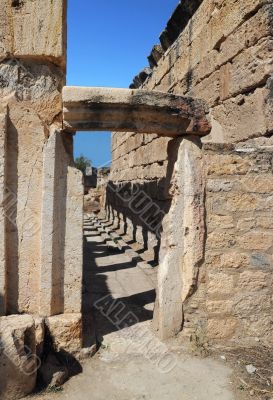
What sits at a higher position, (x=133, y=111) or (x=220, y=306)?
(x=133, y=111)

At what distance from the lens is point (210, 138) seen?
5.30 m

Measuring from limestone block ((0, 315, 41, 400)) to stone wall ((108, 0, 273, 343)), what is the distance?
1501 millimetres

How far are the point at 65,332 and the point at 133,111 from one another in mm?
2080

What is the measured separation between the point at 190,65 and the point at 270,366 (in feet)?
15.5

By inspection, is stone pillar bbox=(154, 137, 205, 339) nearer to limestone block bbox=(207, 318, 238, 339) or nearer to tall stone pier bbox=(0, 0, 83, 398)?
limestone block bbox=(207, 318, 238, 339)

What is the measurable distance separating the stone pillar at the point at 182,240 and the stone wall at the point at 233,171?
4 centimetres

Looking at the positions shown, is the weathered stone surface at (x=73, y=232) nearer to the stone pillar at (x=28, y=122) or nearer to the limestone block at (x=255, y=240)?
the stone pillar at (x=28, y=122)

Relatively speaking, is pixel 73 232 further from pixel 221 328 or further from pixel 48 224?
pixel 221 328

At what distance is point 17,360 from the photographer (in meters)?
2.71

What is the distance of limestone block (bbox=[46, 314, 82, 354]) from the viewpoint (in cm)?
328

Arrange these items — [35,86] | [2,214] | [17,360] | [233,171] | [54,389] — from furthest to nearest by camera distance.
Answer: [233,171], [35,86], [2,214], [54,389], [17,360]

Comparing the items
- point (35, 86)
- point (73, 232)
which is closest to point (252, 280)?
point (73, 232)

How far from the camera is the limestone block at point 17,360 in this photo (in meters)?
2.68

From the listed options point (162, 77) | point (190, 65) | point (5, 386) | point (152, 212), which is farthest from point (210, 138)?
point (5, 386)
